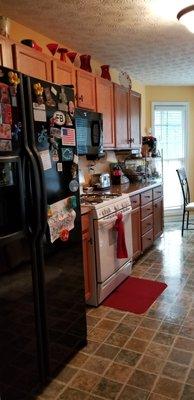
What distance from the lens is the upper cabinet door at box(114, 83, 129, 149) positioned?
3.76 m

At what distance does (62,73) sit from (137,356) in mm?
2316

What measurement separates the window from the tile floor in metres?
3.06

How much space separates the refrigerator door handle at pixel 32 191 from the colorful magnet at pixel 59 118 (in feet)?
1.15

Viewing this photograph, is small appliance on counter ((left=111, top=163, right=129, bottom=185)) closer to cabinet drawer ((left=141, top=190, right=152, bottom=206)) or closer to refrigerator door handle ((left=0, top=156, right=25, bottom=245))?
cabinet drawer ((left=141, top=190, right=152, bottom=206))

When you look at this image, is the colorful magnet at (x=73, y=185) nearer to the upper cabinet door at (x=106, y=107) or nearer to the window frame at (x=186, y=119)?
the upper cabinet door at (x=106, y=107)

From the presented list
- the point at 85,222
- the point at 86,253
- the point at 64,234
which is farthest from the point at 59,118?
the point at 86,253

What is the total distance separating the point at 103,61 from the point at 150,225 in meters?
2.20

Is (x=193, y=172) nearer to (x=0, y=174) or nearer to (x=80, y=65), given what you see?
(x=80, y=65)

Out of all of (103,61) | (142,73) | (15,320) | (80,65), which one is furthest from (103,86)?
(15,320)

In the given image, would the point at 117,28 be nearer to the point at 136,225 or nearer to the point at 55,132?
the point at 55,132

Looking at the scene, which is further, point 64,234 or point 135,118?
point 135,118

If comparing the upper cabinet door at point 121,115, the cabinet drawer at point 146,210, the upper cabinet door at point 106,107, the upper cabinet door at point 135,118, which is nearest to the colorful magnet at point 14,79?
the upper cabinet door at point 106,107

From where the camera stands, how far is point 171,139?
576 cm

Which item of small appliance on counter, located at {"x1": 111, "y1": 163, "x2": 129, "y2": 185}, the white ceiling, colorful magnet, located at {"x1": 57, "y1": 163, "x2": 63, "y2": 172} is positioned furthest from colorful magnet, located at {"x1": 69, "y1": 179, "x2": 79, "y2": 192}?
small appliance on counter, located at {"x1": 111, "y1": 163, "x2": 129, "y2": 185}
